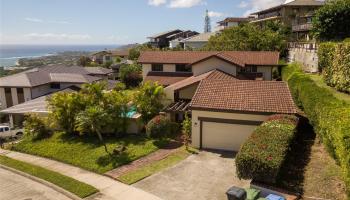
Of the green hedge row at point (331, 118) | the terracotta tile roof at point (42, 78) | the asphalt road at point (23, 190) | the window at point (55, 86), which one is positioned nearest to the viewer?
the green hedge row at point (331, 118)

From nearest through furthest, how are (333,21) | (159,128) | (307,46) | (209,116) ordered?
(209,116) → (159,128) → (333,21) → (307,46)

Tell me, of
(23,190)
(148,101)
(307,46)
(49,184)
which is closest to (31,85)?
(148,101)

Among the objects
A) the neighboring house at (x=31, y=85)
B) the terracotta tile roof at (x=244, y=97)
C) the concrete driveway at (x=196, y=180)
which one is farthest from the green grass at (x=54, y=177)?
the neighboring house at (x=31, y=85)

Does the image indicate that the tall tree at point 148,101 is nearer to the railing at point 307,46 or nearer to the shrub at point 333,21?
the railing at point 307,46

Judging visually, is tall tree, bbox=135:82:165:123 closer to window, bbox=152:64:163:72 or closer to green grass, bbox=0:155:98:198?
green grass, bbox=0:155:98:198

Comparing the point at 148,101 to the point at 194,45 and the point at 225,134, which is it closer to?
the point at 225,134

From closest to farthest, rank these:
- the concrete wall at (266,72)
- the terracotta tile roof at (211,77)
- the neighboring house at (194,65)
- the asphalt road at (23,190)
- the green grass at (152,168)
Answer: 1. the asphalt road at (23,190)
2. the green grass at (152,168)
3. the terracotta tile roof at (211,77)
4. the neighboring house at (194,65)
5. the concrete wall at (266,72)
